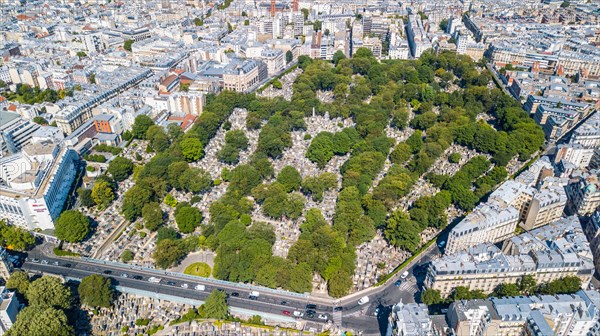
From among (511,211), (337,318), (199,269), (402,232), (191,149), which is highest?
(511,211)

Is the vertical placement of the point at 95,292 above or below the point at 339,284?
above

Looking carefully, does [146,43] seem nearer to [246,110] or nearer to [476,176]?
[246,110]

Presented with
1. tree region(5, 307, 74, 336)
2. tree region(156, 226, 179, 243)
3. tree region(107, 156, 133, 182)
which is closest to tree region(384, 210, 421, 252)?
tree region(156, 226, 179, 243)

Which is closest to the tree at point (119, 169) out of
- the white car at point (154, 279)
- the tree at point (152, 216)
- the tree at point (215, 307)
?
the tree at point (152, 216)

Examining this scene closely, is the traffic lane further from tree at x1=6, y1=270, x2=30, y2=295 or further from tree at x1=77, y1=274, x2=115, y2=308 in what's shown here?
tree at x1=6, y1=270, x2=30, y2=295

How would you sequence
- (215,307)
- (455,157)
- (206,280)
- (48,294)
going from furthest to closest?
(455,157) → (206,280) → (48,294) → (215,307)

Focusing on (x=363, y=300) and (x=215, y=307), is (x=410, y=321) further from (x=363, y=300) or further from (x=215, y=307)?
(x=215, y=307)

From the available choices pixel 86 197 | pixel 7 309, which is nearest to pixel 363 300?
pixel 7 309
